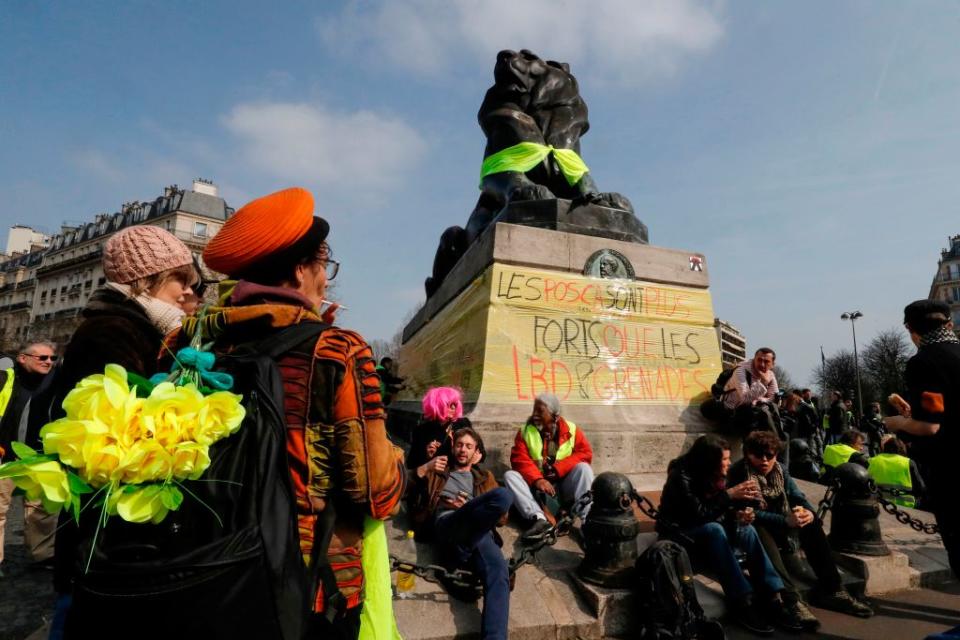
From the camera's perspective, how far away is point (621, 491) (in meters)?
3.23

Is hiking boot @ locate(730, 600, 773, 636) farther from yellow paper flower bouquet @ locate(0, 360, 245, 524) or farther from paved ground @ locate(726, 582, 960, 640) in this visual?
yellow paper flower bouquet @ locate(0, 360, 245, 524)

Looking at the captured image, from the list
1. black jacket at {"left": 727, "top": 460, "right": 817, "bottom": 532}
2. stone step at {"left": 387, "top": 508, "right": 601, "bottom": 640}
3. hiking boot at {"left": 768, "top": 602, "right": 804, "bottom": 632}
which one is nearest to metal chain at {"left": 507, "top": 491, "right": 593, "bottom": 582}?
stone step at {"left": 387, "top": 508, "right": 601, "bottom": 640}

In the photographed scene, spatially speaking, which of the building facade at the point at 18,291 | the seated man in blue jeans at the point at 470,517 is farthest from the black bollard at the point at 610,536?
the building facade at the point at 18,291

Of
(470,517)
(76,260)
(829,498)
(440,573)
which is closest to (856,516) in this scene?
(829,498)

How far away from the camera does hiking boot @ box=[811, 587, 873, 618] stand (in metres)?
3.22

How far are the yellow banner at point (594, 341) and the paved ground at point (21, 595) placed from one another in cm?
328

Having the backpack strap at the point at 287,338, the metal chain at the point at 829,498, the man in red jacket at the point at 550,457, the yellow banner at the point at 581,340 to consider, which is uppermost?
the yellow banner at the point at 581,340

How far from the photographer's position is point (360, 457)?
1.33 meters

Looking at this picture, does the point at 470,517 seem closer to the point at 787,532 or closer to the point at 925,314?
the point at 787,532

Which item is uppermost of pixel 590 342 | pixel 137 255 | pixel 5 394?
pixel 590 342

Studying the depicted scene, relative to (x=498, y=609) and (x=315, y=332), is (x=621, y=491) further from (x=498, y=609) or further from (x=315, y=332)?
(x=315, y=332)

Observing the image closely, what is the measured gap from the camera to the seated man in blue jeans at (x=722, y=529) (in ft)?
10.2

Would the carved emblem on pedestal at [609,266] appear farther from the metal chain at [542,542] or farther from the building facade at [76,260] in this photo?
the building facade at [76,260]

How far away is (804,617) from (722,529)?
1.96 feet
